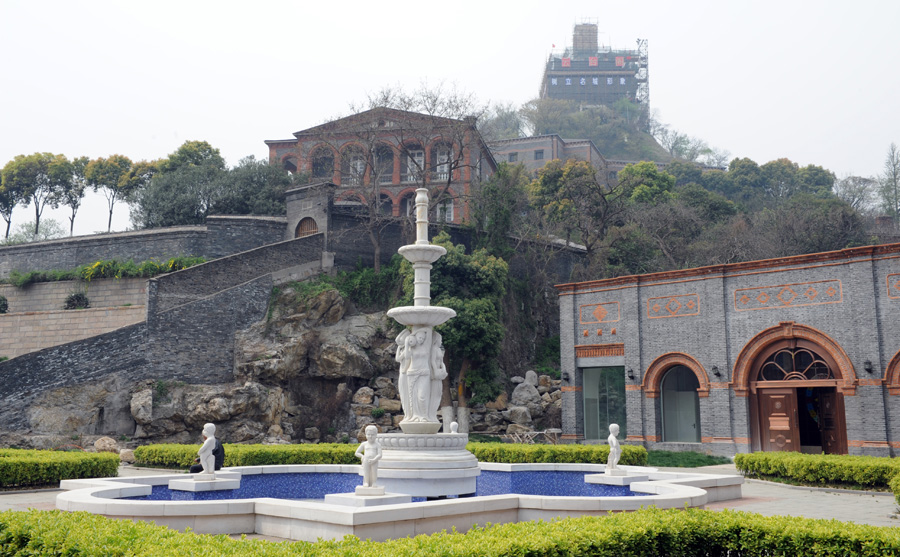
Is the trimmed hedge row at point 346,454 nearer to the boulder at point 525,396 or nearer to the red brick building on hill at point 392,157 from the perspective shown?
the boulder at point 525,396

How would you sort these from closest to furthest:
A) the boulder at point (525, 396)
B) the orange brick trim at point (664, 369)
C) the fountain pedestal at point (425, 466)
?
the fountain pedestal at point (425, 466), the orange brick trim at point (664, 369), the boulder at point (525, 396)

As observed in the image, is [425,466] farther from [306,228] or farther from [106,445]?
[306,228]

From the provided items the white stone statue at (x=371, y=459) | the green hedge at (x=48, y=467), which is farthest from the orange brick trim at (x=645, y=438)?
the green hedge at (x=48, y=467)

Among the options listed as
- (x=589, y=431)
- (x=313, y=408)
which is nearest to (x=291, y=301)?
(x=313, y=408)

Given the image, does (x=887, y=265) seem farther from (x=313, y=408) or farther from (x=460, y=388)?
(x=313, y=408)

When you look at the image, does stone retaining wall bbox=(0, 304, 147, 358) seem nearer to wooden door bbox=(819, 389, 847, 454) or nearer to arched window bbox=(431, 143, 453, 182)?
arched window bbox=(431, 143, 453, 182)

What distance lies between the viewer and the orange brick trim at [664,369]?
24.7 metres

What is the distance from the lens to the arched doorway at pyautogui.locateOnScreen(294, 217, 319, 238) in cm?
3525

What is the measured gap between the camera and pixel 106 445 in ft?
78.4

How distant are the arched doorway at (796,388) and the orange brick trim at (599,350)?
4520 millimetres

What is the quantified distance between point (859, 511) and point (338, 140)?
36330 mm

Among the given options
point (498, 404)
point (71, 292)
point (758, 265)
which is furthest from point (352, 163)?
point (758, 265)

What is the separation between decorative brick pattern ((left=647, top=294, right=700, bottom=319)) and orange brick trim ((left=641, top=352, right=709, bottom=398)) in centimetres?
141

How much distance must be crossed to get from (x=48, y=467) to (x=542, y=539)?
1332 centimetres
